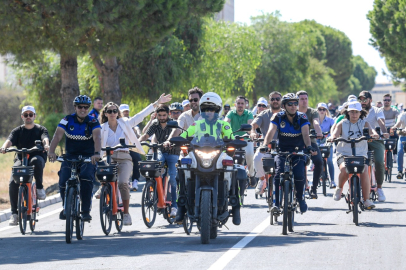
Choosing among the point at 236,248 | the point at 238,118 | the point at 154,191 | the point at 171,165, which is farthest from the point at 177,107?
the point at 236,248

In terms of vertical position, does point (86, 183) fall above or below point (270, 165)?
below

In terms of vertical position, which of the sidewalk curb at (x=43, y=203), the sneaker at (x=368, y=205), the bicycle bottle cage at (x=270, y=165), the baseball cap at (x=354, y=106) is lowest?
the sidewalk curb at (x=43, y=203)

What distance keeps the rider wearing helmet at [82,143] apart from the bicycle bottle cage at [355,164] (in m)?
3.59

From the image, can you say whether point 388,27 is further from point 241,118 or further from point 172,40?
point 241,118

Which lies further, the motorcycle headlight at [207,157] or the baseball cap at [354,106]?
the baseball cap at [354,106]

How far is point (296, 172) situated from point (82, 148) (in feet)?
9.28

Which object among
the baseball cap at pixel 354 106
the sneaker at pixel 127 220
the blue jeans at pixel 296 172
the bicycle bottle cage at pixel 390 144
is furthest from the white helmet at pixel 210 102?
the bicycle bottle cage at pixel 390 144

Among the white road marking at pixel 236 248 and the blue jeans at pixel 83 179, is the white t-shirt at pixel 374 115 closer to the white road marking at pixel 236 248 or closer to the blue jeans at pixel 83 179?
the white road marking at pixel 236 248

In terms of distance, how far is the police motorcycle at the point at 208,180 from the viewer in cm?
964

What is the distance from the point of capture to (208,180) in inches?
389

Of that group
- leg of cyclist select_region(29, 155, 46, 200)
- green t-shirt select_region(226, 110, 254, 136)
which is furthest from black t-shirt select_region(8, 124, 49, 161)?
green t-shirt select_region(226, 110, 254, 136)

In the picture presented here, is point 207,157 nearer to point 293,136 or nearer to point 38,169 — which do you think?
point 293,136

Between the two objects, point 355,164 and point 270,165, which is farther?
point 355,164

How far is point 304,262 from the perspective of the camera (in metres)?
8.45
